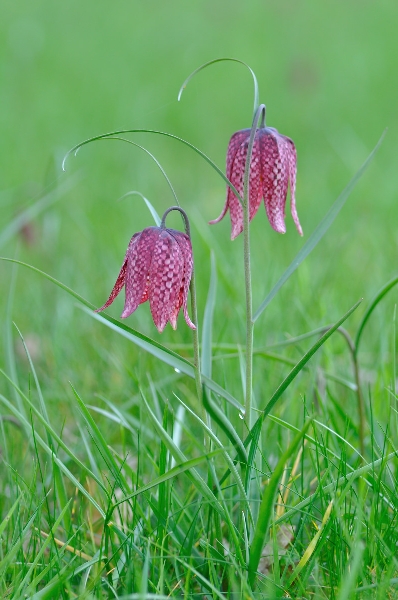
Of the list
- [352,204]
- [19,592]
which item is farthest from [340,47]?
[19,592]

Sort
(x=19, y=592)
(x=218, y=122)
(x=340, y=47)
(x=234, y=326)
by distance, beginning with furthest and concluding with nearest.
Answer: (x=340, y=47) < (x=218, y=122) < (x=234, y=326) < (x=19, y=592)

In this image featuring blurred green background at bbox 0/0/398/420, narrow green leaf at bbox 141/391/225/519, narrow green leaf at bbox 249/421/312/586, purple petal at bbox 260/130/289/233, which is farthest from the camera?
blurred green background at bbox 0/0/398/420

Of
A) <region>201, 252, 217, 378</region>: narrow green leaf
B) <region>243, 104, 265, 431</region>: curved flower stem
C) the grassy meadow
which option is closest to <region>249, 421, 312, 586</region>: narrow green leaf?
the grassy meadow

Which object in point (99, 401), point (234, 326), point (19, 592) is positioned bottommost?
point (19, 592)

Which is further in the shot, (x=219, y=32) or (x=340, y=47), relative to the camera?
(x=219, y=32)

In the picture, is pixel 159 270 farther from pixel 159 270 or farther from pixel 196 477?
pixel 196 477

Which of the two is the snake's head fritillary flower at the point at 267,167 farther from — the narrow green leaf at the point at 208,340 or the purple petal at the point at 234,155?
the narrow green leaf at the point at 208,340

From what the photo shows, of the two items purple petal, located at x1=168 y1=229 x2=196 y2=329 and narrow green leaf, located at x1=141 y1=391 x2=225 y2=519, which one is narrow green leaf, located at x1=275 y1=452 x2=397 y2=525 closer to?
narrow green leaf, located at x1=141 y1=391 x2=225 y2=519

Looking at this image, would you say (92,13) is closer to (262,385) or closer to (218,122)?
(218,122)

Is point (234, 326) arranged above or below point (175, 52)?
below
